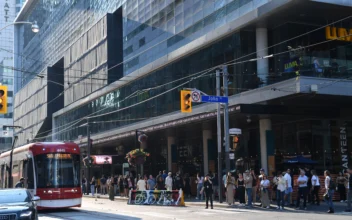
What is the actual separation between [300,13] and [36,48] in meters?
78.6

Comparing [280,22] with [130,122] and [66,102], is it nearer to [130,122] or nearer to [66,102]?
[130,122]

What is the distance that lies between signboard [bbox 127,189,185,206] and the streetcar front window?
20.4 feet

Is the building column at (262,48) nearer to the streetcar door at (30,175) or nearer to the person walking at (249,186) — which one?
the person walking at (249,186)

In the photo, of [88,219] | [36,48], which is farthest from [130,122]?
[36,48]

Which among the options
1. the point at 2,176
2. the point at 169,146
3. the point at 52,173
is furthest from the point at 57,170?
the point at 169,146

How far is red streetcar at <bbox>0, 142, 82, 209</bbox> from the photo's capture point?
75.4ft

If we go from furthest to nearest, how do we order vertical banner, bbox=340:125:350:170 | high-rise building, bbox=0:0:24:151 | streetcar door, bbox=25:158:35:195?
high-rise building, bbox=0:0:24:151 → vertical banner, bbox=340:125:350:170 → streetcar door, bbox=25:158:35:195

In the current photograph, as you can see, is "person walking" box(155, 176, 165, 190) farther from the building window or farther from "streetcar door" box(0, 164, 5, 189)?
the building window

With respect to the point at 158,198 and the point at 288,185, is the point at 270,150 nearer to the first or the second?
the point at 158,198

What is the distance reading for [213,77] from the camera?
35500 mm

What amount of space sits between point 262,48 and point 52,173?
51.8 ft

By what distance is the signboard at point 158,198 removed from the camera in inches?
1099

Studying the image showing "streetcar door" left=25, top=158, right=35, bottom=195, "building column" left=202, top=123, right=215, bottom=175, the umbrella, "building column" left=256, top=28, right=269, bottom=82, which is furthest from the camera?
"building column" left=202, top=123, right=215, bottom=175

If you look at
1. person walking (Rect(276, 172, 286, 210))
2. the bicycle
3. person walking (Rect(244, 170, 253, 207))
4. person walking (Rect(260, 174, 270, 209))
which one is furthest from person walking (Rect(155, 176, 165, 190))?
person walking (Rect(276, 172, 286, 210))
